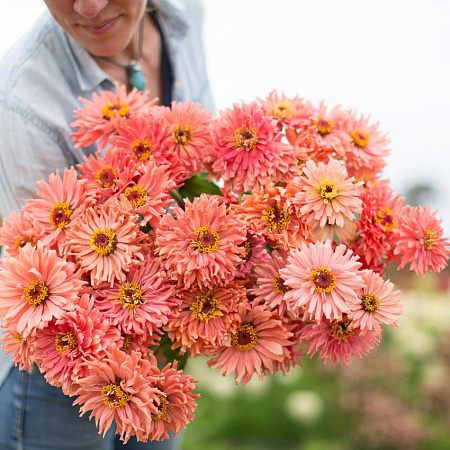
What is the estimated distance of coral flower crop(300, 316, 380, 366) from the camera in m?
0.58

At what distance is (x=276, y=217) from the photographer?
596mm

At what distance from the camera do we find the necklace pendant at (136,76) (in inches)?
38.0

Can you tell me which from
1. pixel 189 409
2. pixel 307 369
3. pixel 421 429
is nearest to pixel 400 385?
pixel 421 429

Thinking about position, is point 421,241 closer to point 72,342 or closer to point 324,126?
point 324,126

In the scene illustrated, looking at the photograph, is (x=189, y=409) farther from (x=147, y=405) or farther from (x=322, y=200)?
(x=322, y=200)

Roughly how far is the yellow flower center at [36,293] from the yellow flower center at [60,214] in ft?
0.25

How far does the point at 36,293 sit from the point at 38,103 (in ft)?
1.14

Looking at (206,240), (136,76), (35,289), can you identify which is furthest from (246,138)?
(136,76)

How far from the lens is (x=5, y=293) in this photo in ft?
1.85

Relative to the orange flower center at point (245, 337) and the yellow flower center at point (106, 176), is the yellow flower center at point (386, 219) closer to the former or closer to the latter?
the orange flower center at point (245, 337)

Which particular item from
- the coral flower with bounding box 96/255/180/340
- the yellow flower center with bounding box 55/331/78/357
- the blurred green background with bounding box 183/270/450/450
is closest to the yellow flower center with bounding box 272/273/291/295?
the coral flower with bounding box 96/255/180/340

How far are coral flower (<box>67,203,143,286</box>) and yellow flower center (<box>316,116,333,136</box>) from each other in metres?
0.25

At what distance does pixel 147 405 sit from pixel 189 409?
62 mm

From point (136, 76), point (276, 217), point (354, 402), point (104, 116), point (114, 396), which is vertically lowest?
point (114, 396)
